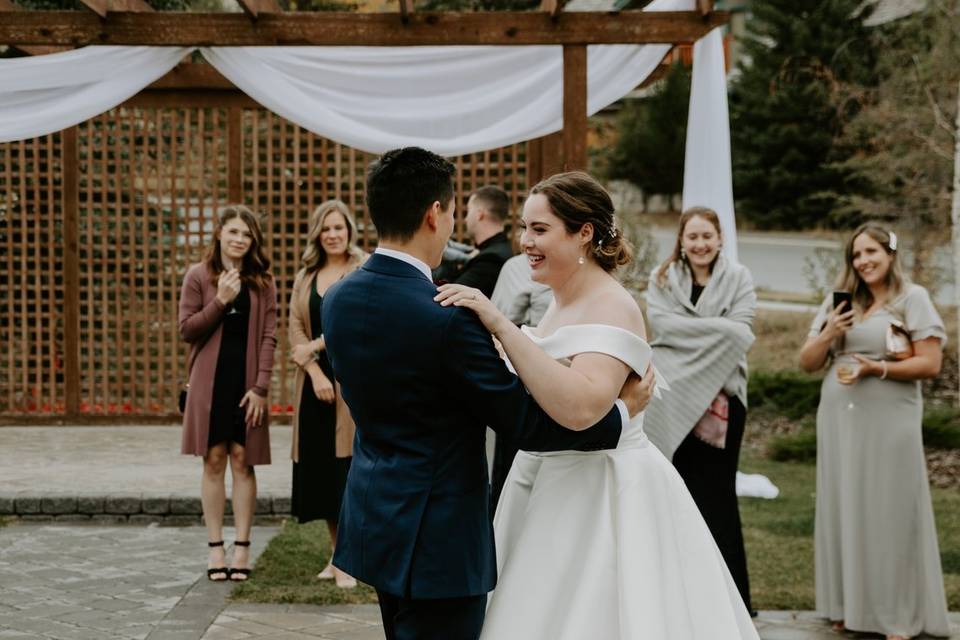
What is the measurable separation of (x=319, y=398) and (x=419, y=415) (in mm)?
3487

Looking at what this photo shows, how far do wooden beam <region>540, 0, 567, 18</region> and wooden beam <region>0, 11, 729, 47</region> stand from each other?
0.17ft

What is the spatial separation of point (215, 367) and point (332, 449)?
717 millimetres

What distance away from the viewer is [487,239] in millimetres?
6891

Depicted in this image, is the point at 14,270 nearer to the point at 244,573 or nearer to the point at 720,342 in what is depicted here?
the point at 244,573

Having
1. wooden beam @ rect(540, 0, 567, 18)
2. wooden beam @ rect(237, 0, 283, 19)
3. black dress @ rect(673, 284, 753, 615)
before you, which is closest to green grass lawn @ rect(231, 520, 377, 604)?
black dress @ rect(673, 284, 753, 615)

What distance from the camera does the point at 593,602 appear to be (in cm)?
327

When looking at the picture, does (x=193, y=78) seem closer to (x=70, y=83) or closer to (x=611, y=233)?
(x=70, y=83)

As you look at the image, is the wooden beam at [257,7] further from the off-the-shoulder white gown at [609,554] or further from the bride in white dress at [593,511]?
the off-the-shoulder white gown at [609,554]

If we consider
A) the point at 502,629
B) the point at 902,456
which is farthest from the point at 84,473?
the point at 502,629

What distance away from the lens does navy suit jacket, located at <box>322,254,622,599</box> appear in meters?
2.98

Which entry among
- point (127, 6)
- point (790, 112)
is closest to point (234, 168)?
point (127, 6)

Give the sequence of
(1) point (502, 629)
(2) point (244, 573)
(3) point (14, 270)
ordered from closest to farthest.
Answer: (1) point (502, 629) < (2) point (244, 573) < (3) point (14, 270)

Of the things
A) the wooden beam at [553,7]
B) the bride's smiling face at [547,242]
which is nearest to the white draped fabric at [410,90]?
the wooden beam at [553,7]

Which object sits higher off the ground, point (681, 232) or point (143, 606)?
point (681, 232)
